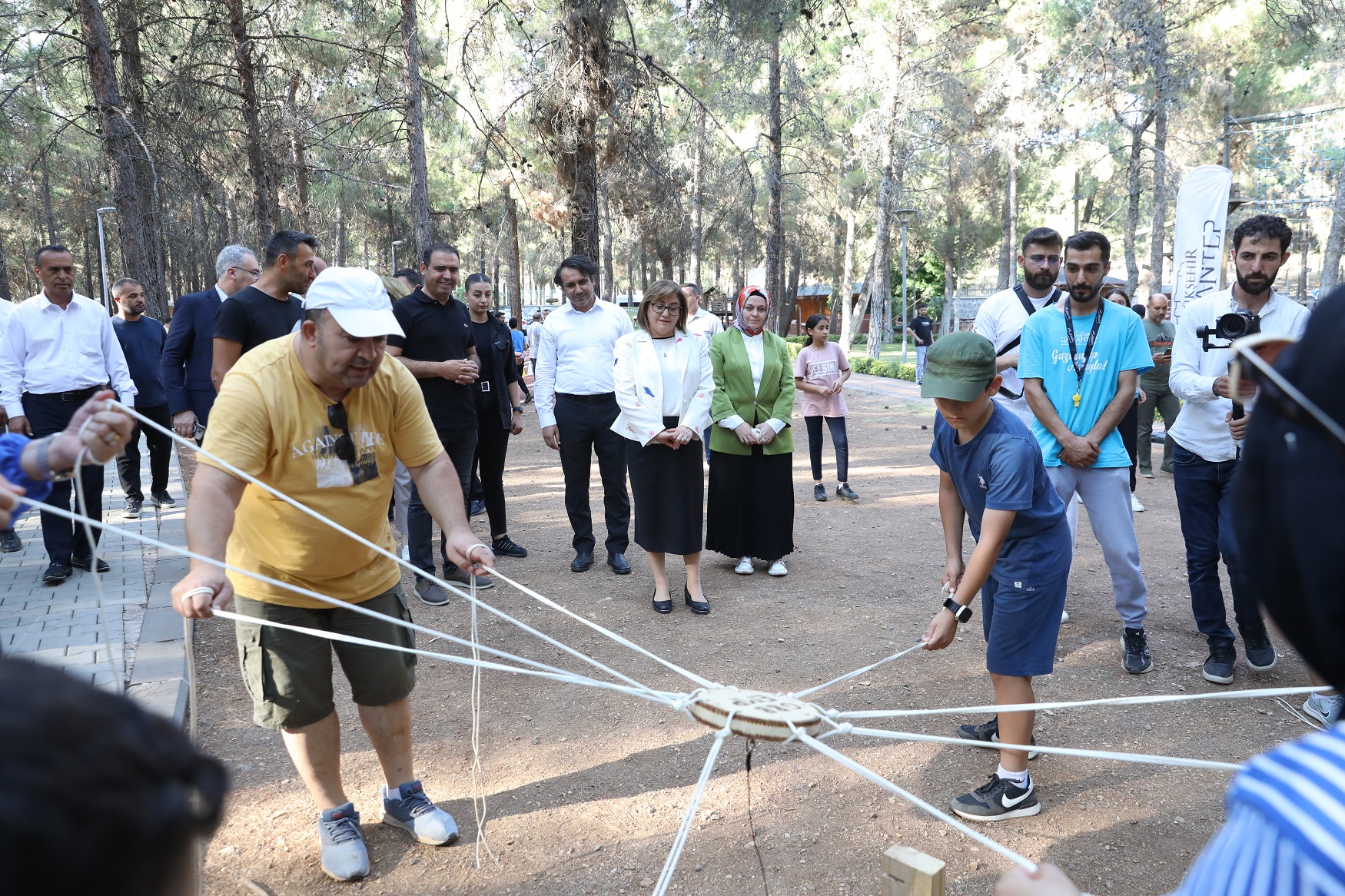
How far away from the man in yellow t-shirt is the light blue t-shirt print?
316 centimetres

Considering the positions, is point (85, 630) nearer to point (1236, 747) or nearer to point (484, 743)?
point (484, 743)

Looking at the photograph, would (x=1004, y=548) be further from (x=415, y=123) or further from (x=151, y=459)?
(x=415, y=123)

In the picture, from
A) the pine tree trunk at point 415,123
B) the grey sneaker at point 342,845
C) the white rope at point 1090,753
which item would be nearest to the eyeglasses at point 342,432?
the grey sneaker at point 342,845

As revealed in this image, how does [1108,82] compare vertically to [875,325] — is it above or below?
above

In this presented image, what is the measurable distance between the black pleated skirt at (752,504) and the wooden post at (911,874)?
4239 mm

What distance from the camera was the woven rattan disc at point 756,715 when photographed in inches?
84.0

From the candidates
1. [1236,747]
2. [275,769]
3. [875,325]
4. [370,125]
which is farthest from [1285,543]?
[875,325]

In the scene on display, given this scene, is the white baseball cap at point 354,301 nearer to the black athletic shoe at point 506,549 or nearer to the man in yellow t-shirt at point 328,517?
the man in yellow t-shirt at point 328,517

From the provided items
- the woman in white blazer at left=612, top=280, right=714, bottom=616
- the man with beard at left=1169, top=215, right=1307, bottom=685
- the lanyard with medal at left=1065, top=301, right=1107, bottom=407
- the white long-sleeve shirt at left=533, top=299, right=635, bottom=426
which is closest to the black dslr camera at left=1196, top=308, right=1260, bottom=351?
the man with beard at left=1169, top=215, right=1307, bottom=685

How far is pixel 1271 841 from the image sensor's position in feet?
2.52

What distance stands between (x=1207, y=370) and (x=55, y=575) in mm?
7110

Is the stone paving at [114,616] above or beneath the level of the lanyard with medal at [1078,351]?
beneath

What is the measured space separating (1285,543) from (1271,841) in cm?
28

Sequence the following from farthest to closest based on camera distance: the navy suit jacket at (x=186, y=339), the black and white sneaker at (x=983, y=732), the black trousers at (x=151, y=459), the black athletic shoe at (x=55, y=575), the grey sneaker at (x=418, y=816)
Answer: the black trousers at (x=151, y=459), the navy suit jacket at (x=186, y=339), the black athletic shoe at (x=55, y=575), the black and white sneaker at (x=983, y=732), the grey sneaker at (x=418, y=816)
